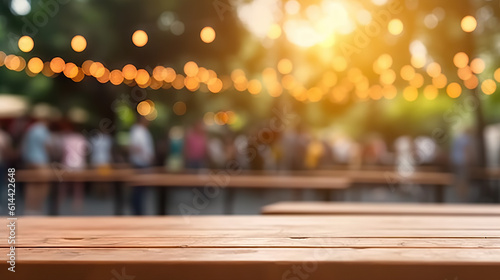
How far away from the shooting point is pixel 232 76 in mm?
14555

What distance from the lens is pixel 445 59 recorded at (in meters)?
11.7

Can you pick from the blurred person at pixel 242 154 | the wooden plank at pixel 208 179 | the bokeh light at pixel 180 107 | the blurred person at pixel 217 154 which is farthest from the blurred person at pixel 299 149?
the bokeh light at pixel 180 107

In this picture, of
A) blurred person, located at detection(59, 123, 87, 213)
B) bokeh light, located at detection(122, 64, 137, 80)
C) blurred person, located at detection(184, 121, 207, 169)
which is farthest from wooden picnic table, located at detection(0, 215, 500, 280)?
bokeh light, located at detection(122, 64, 137, 80)

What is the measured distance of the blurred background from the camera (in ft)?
28.4

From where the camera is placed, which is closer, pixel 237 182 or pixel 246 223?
pixel 246 223

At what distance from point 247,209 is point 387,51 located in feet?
12.2

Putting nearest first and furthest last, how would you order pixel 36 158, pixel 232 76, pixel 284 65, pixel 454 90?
pixel 36 158
pixel 284 65
pixel 454 90
pixel 232 76

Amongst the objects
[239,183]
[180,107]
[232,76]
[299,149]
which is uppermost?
[232,76]

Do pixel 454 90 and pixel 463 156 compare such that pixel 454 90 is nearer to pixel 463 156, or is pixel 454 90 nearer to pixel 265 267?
pixel 463 156

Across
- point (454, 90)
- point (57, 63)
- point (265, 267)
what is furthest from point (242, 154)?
point (265, 267)

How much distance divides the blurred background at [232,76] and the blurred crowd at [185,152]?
0.10 ft

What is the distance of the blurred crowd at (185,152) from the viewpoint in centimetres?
855

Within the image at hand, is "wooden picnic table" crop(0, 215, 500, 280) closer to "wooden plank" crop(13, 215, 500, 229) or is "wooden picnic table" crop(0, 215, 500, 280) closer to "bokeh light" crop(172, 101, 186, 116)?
"wooden plank" crop(13, 215, 500, 229)

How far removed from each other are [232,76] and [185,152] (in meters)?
3.27
